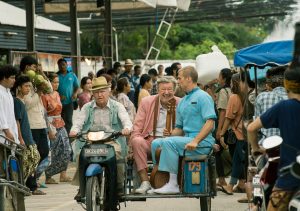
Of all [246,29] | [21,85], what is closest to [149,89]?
[21,85]

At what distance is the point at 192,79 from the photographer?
13.4 metres

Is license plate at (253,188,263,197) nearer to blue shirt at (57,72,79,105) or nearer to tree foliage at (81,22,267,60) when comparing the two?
blue shirt at (57,72,79,105)

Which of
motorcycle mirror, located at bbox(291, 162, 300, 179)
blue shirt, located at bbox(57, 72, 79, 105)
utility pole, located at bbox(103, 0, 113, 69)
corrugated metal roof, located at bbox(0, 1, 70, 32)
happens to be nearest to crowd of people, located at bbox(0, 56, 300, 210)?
motorcycle mirror, located at bbox(291, 162, 300, 179)

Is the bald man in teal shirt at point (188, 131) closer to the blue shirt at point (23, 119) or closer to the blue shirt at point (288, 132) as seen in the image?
the blue shirt at point (23, 119)

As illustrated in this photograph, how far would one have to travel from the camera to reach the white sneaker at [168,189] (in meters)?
12.9

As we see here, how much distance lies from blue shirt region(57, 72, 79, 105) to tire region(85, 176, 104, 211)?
31.3 ft

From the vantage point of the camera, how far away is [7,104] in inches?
587

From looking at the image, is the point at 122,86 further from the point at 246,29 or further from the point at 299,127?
the point at 246,29

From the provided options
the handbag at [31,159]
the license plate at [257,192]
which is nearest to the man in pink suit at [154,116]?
the license plate at [257,192]

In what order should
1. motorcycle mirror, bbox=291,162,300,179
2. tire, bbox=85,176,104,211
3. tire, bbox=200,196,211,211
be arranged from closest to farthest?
motorcycle mirror, bbox=291,162,300,179, tire, bbox=85,176,104,211, tire, bbox=200,196,211,211

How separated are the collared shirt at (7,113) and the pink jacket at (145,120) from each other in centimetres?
197

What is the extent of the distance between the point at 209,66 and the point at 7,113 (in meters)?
6.41

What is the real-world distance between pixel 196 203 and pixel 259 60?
291 cm

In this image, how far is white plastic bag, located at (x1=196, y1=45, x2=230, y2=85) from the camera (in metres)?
20.4
